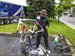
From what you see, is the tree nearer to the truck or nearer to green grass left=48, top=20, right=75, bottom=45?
the truck

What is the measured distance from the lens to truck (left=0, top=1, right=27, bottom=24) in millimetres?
44978

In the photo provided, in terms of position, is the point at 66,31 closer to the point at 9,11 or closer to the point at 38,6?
the point at 9,11

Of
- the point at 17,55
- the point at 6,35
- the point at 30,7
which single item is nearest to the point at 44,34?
the point at 17,55

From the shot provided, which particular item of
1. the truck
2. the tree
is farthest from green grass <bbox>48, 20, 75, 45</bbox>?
the tree

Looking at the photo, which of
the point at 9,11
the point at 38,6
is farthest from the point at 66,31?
the point at 38,6

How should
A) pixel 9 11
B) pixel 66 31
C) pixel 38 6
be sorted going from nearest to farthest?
pixel 66 31 → pixel 9 11 → pixel 38 6

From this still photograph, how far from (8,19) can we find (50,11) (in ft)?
25.5

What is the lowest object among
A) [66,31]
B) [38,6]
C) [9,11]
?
[9,11]

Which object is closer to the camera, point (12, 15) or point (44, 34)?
point (44, 34)

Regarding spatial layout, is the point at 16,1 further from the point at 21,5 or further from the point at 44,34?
the point at 44,34

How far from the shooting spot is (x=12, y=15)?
48938 millimetres

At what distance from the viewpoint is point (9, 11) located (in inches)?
1848

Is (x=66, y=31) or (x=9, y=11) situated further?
(x=9, y=11)

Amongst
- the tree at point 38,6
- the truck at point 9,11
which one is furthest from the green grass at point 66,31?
the tree at point 38,6
